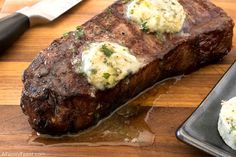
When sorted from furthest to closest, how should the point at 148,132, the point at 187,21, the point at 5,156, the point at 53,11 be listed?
the point at 53,11 → the point at 187,21 → the point at 148,132 → the point at 5,156

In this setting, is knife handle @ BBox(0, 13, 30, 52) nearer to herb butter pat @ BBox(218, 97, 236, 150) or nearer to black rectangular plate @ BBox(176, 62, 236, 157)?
black rectangular plate @ BBox(176, 62, 236, 157)

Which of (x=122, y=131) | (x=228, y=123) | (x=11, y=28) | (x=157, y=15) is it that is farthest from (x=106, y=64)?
(x=11, y=28)

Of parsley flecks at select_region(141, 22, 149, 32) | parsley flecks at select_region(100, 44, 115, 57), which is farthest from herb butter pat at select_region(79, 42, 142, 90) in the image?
parsley flecks at select_region(141, 22, 149, 32)

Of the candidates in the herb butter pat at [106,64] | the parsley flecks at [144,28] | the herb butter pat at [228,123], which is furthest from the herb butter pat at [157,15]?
the herb butter pat at [228,123]

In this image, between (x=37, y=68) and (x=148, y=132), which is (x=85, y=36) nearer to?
(x=37, y=68)

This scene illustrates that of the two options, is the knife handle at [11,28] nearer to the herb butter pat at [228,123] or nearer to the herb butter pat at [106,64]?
the herb butter pat at [106,64]

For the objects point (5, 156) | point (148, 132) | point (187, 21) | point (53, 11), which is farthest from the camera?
point (53, 11)

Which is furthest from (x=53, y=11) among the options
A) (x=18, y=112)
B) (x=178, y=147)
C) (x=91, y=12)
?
(x=178, y=147)
